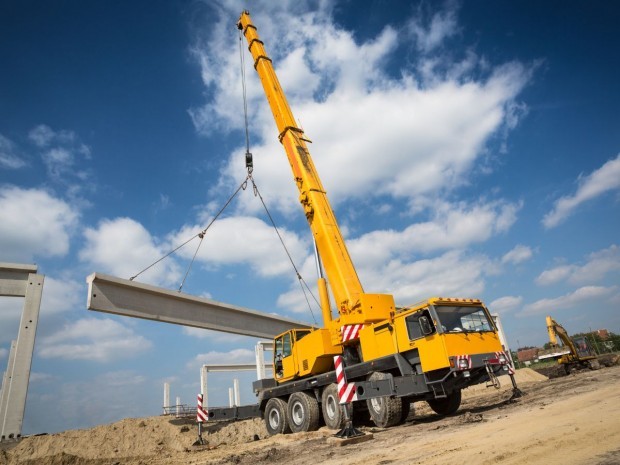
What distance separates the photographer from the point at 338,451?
664 cm

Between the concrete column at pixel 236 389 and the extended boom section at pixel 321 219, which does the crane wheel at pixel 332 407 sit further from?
the concrete column at pixel 236 389

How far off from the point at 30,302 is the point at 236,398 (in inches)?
686

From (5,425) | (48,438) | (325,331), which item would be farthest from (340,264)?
(48,438)

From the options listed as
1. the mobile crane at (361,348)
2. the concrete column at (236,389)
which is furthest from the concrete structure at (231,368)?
the mobile crane at (361,348)

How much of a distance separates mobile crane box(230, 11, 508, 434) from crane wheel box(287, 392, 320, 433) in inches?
1.0

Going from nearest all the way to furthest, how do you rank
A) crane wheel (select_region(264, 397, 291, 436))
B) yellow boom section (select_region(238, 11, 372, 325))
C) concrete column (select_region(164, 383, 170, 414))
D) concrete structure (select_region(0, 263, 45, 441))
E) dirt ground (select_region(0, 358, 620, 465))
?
dirt ground (select_region(0, 358, 620, 465)) < concrete structure (select_region(0, 263, 45, 441)) < yellow boom section (select_region(238, 11, 372, 325)) < crane wheel (select_region(264, 397, 291, 436)) < concrete column (select_region(164, 383, 170, 414))

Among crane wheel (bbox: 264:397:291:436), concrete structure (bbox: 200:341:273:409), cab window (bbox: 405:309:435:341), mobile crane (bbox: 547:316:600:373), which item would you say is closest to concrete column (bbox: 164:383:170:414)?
concrete structure (bbox: 200:341:273:409)

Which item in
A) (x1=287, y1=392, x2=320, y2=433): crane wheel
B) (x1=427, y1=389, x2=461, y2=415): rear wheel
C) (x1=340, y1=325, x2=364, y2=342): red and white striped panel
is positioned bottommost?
(x1=427, y1=389, x2=461, y2=415): rear wheel

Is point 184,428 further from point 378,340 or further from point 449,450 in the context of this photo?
point 449,450

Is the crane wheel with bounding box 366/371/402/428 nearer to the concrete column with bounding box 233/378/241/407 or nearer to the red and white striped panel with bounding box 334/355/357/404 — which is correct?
the red and white striped panel with bounding box 334/355/357/404

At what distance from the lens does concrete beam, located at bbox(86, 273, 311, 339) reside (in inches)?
493

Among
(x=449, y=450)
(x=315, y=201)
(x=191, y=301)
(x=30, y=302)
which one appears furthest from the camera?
(x=191, y=301)

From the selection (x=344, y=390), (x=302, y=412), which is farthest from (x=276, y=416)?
(x=344, y=390)

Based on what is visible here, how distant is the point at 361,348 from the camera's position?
988cm
